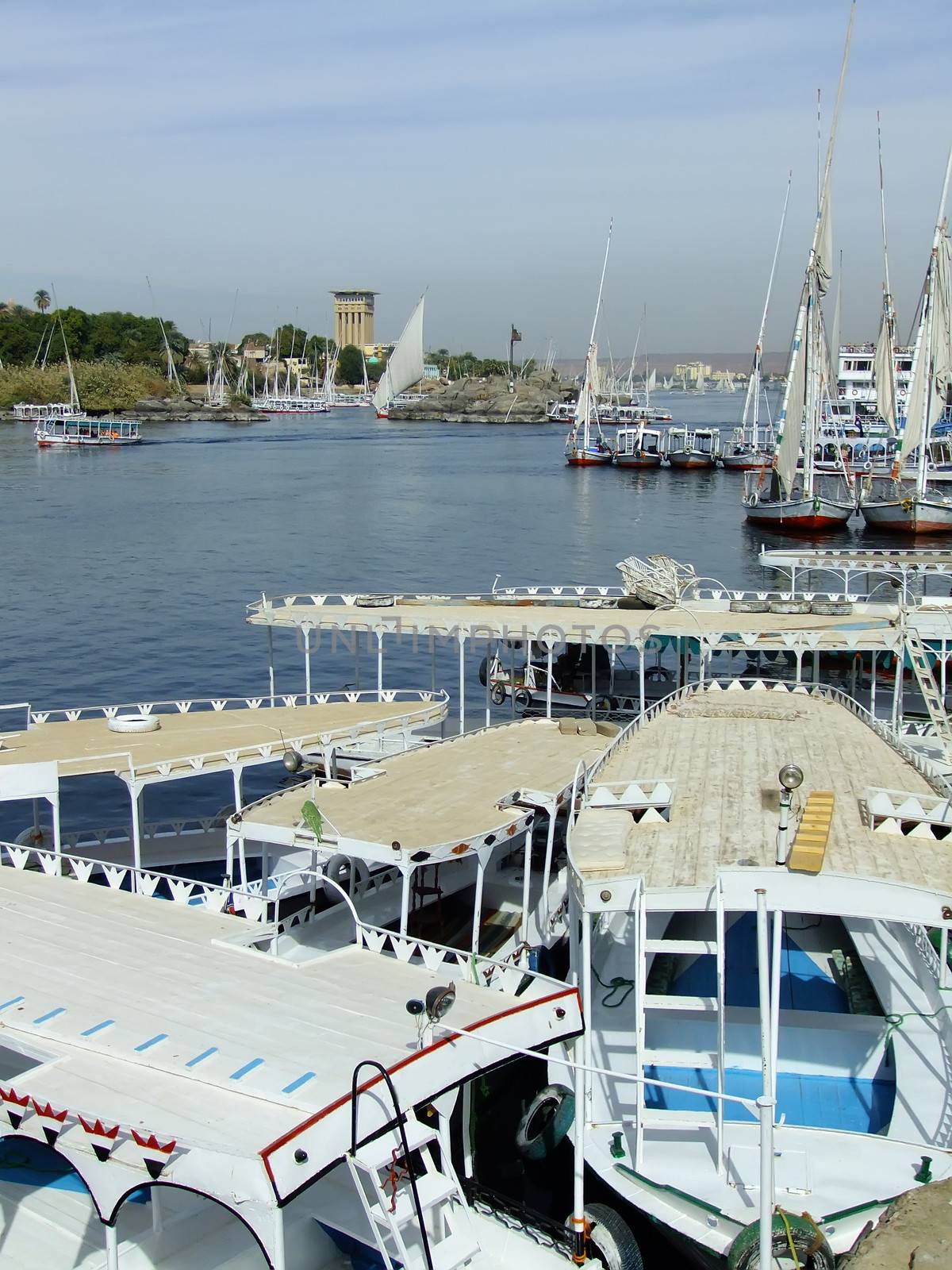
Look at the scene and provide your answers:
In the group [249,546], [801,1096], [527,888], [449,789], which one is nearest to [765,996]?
[801,1096]

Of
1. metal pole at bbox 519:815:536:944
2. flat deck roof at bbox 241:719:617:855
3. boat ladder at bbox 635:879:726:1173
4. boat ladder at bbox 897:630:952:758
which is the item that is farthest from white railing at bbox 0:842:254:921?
boat ladder at bbox 897:630:952:758

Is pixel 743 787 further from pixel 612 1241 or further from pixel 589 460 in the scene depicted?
pixel 589 460

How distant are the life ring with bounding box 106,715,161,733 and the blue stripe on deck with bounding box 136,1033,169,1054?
1527 cm

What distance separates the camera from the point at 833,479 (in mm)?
137750

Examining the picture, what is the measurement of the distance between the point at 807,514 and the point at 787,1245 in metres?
96.3

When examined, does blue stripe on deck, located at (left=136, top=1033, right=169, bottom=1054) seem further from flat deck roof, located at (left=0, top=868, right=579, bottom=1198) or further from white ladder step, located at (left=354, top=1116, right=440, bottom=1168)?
white ladder step, located at (left=354, top=1116, right=440, bottom=1168)

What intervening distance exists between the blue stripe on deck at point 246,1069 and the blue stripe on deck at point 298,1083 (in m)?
0.57

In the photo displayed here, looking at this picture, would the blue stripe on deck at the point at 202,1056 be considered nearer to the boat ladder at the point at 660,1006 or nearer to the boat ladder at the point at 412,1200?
the boat ladder at the point at 412,1200

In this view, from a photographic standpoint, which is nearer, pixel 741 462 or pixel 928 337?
pixel 928 337

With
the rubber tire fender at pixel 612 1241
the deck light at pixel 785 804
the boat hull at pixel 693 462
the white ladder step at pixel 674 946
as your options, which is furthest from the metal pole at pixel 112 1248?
the boat hull at pixel 693 462

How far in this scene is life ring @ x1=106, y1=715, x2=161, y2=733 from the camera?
2862 cm

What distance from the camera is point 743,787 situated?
21750 millimetres

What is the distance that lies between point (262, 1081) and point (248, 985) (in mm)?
2622

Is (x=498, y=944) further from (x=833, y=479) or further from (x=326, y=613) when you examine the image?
(x=833, y=479)
